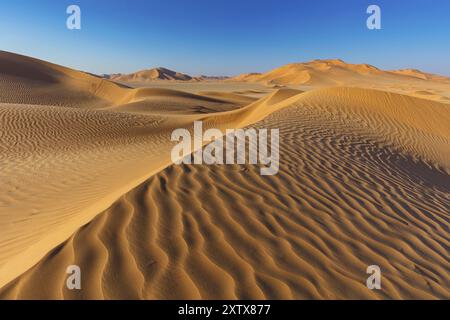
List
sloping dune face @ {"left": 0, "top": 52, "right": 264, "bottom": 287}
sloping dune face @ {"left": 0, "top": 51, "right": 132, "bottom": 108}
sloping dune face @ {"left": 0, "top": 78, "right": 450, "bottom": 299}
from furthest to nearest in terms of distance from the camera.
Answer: sloping dune face @ {"left": 0, "top": 51, "right": 132, "bottom": 108} < sloping dune face @ {"left": 0, "top": 52, "right": 264, "bottom": 287} < sloping dune face @ {"left": 0, "top": 78, "right": 450, "bottom": 299}

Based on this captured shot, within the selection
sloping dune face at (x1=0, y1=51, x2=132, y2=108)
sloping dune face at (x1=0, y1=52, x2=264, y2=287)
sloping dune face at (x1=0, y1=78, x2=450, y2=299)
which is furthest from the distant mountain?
sloping dune face at (x1=0, y1=78, x2=450, y2=299)

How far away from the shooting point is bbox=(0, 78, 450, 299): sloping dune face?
7.93 ft

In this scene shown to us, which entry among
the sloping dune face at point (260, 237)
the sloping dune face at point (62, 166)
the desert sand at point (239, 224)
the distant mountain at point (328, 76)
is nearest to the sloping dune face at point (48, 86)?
the sloping dune face at point (62, 166)

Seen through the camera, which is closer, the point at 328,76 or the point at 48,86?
the point at 48,86

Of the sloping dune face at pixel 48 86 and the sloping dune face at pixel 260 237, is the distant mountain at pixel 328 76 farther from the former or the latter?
the sloping dune face at pixel 260 237

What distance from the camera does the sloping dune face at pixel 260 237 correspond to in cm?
242

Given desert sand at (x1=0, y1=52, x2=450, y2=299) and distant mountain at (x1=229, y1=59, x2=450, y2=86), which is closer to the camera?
desert sand at (x1=0, y1=52, x2=450, y2=299)

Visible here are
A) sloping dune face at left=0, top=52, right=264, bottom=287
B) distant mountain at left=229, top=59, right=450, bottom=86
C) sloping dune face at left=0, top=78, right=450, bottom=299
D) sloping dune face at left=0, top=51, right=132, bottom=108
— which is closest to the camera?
sloping dune face at left=0, top=78, right=450, bottom=299

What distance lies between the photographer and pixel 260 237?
121 inches

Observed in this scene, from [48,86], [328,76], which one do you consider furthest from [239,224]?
[328,76]

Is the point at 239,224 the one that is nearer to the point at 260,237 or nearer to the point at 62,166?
the point at 260,237

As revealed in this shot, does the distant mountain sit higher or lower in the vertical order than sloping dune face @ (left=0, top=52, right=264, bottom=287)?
higher

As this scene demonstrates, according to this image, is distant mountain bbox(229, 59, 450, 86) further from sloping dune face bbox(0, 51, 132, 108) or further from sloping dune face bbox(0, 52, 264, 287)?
sloping dune face bbox(0, 52, 264, 287)
